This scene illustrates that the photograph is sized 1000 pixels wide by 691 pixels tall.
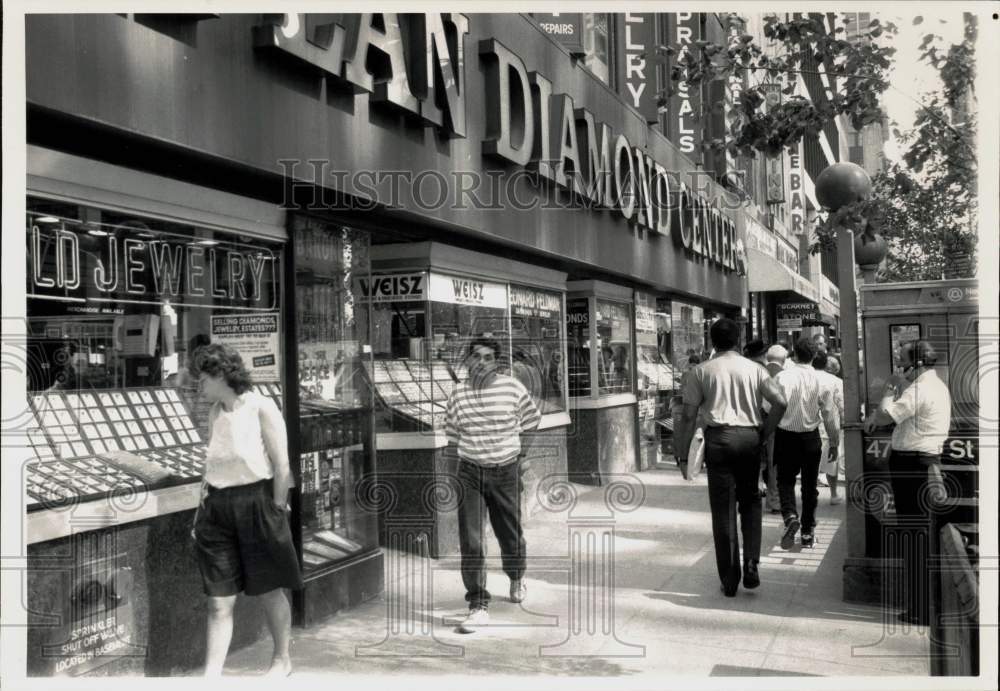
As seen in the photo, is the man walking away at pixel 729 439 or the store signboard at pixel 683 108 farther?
the store signboard at pixel 683 108

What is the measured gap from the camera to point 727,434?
6426mm

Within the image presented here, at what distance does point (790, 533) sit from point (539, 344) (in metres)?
3.41

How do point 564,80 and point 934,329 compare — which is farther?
point 564,80

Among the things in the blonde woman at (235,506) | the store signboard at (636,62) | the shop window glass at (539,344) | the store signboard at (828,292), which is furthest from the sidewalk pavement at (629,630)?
the store signboard at (828,292)

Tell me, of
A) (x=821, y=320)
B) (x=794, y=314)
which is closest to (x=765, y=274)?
(x=794, y=314)

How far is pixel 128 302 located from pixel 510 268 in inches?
192

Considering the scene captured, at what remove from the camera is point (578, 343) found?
38.5ft

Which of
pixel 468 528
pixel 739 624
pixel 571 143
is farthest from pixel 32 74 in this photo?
pixel 571 143

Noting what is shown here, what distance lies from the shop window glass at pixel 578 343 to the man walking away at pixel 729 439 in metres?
5.06

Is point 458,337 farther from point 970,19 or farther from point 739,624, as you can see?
point 970,19

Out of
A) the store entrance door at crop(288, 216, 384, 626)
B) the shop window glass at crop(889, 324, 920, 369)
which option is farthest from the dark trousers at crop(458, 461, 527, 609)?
the shop window glass at crop(889, 324, 920, 369)

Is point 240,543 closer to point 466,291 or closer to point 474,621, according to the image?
point 474,621

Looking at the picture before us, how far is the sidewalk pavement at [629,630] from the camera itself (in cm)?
513

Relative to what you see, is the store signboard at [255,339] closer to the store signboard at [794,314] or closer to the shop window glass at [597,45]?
the shop window glass at [597,45]
